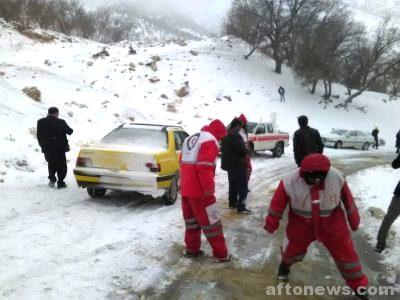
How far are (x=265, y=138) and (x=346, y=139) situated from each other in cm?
1150

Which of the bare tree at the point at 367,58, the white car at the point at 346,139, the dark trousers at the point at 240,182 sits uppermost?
the bare tree at the point at 367,58

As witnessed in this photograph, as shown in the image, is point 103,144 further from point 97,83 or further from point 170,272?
point 97,83

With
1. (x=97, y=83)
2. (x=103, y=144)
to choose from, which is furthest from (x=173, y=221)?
(x=97, y=83)

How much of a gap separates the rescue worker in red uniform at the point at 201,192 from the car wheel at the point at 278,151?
15.2m

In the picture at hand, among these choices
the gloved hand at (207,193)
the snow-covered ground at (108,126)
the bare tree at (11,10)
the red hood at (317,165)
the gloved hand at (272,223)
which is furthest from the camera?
the bare tree at (11,10)

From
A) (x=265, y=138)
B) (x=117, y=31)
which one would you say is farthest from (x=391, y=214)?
(x=117, y=31)

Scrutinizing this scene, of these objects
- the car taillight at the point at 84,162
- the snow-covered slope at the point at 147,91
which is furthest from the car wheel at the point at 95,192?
the snow-covered slope at the point at 147,91

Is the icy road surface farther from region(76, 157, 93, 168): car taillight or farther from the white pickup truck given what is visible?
the white pickup truck

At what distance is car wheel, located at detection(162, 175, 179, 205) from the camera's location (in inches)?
351

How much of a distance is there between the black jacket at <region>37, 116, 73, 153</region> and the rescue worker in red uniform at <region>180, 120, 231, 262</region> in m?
4.68

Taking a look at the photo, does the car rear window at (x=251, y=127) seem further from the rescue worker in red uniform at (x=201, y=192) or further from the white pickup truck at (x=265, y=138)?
the rescue worker in red uniform at (x=201, y=192)

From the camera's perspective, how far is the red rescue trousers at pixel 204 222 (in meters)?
5.68

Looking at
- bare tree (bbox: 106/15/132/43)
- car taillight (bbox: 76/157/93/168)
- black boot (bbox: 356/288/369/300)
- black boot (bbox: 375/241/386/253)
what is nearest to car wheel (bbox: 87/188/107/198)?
car taillight (bbox: 76/157/93/168)

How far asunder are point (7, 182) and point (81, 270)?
5.89m
